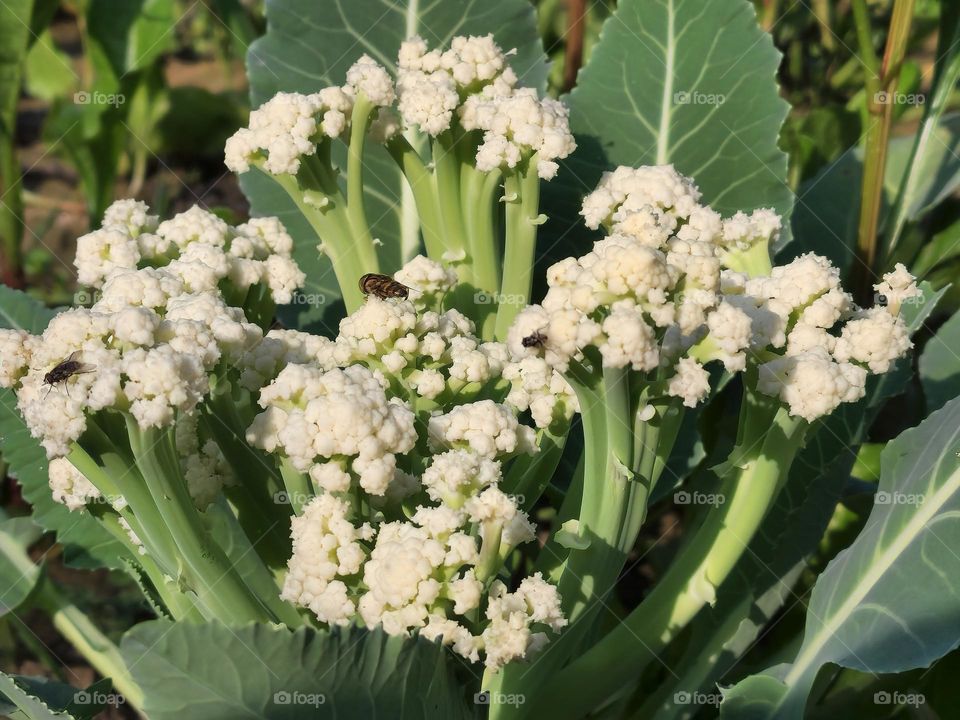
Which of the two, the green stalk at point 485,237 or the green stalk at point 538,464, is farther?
the green stalk at point 485,237

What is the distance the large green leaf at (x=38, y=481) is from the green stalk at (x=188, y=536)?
784 millimetres

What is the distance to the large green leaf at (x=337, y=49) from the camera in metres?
2.38

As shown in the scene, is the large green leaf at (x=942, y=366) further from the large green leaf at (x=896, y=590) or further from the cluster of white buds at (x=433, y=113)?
the cluster of white buds at (x=433, y=113)

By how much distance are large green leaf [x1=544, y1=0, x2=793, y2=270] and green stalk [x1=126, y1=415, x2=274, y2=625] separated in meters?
1.18

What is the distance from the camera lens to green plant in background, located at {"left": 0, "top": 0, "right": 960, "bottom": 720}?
136 centimetres

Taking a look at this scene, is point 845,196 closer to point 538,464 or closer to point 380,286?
point 538,464

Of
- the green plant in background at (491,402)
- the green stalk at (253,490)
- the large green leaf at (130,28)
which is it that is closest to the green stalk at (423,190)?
the green plant in background at (491,402)

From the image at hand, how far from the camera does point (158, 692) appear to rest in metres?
1.26

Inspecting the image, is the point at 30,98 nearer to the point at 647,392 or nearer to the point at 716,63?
the point at 716,63

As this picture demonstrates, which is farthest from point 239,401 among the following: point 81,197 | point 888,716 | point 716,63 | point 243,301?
point 81,197

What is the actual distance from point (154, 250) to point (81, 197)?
3.66m

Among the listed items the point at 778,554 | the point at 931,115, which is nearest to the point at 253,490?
the point at 778,554

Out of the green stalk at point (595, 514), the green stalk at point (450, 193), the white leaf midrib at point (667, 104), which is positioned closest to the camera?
the green stalk at point (595, 514)

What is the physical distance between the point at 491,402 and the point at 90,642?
4.30 feet
